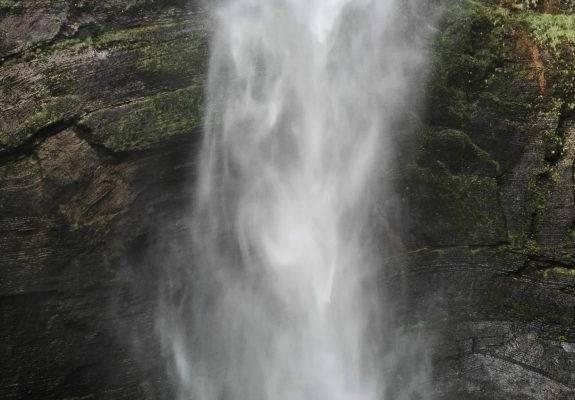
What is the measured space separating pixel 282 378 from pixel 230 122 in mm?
3757

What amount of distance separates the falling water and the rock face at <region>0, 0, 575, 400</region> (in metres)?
0.41

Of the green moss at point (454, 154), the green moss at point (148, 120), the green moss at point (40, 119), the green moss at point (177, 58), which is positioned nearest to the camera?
the green moss at point (40, 119)

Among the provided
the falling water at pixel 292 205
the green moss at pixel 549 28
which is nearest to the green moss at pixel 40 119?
the falling water at pixel 292 205

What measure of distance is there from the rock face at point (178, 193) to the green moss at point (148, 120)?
18 millimetres

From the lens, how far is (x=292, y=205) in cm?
826

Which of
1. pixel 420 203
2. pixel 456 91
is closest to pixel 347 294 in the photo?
pixel 420 203

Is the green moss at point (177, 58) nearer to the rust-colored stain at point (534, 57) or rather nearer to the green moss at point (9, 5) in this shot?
the green moss at point (9, 5)

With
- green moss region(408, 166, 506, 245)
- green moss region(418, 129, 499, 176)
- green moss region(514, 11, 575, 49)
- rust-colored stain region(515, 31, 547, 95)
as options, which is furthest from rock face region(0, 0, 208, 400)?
green moss region(514, 11, 575, 49)

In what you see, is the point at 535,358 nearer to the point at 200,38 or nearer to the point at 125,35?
the point at 200,38

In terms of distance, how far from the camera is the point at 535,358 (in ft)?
26.3

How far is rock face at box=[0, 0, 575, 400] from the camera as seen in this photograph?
7.03 metres

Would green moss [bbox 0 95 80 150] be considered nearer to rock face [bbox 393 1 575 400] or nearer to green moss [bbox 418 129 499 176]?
rock face [bbox 393 1 575 400]

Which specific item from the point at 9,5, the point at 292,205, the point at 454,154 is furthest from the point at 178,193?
the point at 454,154

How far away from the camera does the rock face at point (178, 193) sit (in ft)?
23.1
